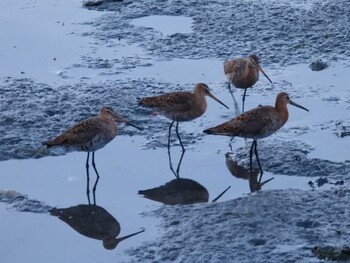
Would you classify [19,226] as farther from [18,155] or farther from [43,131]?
[43,131]

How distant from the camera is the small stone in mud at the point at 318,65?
13.8 m

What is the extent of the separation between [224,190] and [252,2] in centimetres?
752

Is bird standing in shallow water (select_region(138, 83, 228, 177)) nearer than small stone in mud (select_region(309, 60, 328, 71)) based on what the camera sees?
Yes

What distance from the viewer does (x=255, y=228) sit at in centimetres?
898

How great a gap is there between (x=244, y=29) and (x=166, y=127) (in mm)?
4045

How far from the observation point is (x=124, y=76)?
45.5 ft

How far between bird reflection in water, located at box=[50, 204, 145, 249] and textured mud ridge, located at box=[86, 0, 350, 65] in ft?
17.3

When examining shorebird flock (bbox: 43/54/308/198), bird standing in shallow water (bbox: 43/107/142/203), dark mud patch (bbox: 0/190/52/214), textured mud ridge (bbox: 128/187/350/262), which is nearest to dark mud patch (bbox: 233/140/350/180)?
shorebird flock (bbox: 43/54/308/198)

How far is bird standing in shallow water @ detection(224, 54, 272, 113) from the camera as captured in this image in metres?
13.0

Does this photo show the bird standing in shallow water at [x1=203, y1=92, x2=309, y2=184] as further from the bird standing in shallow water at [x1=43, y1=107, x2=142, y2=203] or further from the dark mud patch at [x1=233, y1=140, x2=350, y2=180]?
the bird standing in shallow water at [x1=43, y1=107, x2=142, y2=203]

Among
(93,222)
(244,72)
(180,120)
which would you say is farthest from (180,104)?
(93,222)

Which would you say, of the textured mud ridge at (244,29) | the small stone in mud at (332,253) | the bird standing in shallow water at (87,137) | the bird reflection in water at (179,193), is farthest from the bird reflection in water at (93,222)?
the textured mud ridge at (244,29)

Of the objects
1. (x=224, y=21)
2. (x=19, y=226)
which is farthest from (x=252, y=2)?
(x=19, y=226)

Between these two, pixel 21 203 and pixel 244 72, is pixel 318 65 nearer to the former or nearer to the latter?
pixel 244 72
